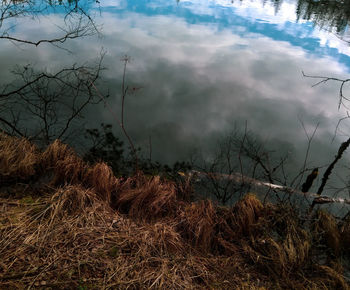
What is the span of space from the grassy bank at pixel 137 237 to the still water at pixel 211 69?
2020 mm

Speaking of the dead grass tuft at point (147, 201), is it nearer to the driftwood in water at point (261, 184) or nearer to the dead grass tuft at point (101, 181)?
the dead grass tuft at point (101, 181)

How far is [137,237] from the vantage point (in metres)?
2.44

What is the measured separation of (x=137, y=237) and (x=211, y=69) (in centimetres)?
774

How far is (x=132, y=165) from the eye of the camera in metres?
4.87

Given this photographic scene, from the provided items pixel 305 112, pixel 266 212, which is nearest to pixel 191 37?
pixel 305 112

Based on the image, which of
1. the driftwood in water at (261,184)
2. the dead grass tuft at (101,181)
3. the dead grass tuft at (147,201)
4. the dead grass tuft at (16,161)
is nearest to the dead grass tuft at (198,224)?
the dead grass tuft at (147,201)

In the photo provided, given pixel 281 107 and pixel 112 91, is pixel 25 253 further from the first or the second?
pixel 281 107

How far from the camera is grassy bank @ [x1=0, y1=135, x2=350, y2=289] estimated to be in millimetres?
2041

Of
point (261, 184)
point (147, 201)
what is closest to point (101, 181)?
point (147, 201)

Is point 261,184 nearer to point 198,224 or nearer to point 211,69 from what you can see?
point 198,224

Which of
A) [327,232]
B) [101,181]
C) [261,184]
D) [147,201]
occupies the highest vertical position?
[101,181]

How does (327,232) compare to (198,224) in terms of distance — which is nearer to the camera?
(198,224)

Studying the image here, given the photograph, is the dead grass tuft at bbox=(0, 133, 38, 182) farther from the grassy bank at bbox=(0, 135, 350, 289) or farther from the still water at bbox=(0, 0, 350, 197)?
the still water at bbox=(0, 0, 350, 197)

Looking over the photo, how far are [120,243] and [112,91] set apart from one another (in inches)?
216
